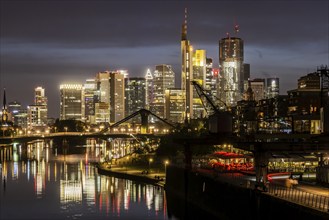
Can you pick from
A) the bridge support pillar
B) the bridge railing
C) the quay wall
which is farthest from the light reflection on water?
the bridge railing

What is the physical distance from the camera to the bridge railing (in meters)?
44.2

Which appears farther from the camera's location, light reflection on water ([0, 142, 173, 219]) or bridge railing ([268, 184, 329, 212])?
light reflection on water ([0, 142, 173, 219])

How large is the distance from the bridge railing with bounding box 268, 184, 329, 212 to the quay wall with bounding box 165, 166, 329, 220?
930mm

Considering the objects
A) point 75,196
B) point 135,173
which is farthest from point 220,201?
point 135,173

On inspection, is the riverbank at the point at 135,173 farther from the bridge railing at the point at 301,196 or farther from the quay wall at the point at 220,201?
the bridge railing at the point at 301,196

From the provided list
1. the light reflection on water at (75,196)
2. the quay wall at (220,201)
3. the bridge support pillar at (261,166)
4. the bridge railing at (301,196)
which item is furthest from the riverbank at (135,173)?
the bridge railing at (301,196)

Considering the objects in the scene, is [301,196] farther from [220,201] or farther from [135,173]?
[135,173]

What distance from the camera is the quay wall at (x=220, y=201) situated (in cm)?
4585

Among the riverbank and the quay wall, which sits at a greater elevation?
the quay wall

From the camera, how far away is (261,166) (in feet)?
183

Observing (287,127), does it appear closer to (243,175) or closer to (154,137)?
(154,137)

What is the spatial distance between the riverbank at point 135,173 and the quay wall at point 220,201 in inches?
439

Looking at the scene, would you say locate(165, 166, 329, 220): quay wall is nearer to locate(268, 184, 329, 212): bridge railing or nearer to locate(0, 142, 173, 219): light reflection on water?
locate(268, 184, 329, 212): bridge railing

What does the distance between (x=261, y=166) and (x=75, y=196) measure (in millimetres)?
41043
